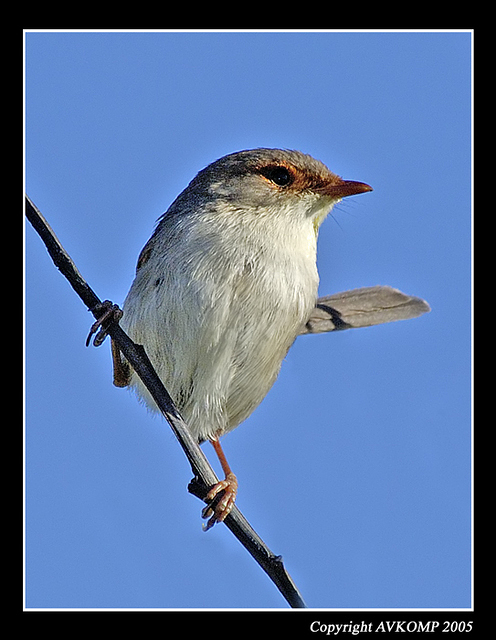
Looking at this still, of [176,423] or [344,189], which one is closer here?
[176,423]

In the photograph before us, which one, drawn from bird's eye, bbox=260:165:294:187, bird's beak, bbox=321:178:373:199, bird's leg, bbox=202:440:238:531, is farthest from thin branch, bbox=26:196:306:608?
bird's beak, bbox=321:178:373:199

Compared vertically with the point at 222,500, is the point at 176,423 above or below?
above

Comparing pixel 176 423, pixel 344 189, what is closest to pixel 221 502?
pixel 176 423

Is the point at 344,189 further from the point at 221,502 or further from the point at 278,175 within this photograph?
the point at 221,502

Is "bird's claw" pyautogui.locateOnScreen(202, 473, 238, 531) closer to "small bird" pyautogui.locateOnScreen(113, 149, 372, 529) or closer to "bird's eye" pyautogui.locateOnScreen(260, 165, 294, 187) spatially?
"small bird" pyautogui.locateOnScreen(113, 149, 372, 529)

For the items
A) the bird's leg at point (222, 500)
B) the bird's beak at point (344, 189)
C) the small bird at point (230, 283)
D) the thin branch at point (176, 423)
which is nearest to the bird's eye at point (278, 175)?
the small bird at point (230, 283)

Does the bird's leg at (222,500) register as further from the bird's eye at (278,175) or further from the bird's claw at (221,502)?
the bird's eye at (278,175)

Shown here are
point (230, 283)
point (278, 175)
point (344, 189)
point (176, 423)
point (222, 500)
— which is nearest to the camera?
point (176, 423)
